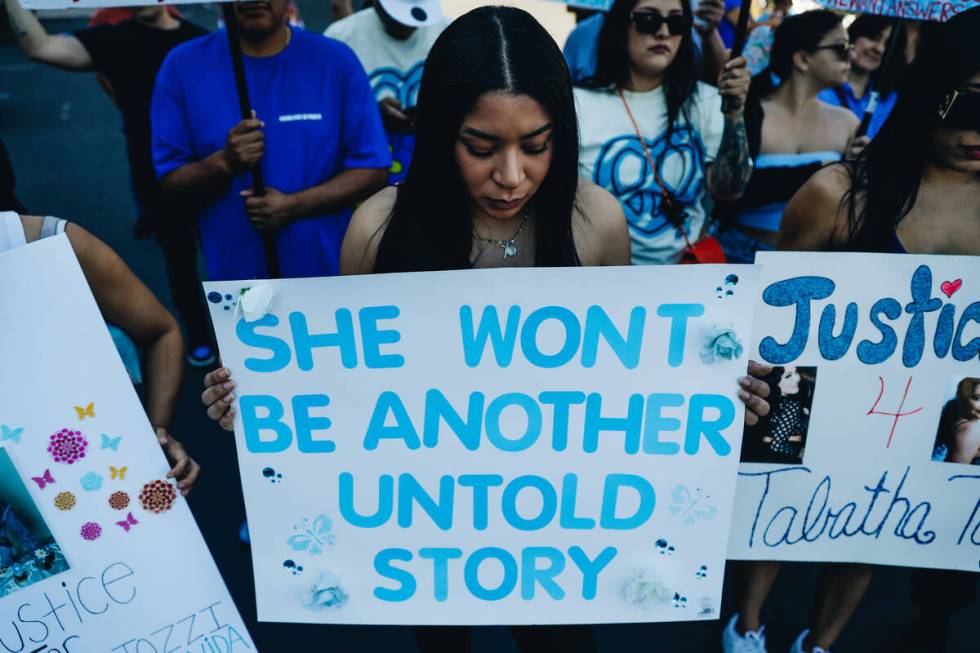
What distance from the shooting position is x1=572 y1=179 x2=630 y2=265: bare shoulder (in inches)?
62.3

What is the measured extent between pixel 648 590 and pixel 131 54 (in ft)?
10.2

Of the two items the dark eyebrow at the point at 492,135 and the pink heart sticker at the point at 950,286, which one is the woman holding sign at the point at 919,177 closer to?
A: the pink heart sticker at the point at 950,286

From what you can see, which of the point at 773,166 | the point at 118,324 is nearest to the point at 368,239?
the point at 118,324

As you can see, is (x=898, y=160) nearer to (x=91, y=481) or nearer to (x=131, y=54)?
(x=91, y=481)

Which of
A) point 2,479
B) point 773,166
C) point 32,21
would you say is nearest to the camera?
point 2,479

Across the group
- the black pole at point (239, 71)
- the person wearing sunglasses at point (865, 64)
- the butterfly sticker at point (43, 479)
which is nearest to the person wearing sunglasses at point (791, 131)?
the person wearing sunglasses at point (865, 64)

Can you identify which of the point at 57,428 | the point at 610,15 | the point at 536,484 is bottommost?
the point at 536,484

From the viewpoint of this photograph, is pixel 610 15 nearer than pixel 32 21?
Yes

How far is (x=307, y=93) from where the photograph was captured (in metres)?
2.24

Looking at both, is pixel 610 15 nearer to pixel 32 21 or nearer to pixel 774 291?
pixel 774 291

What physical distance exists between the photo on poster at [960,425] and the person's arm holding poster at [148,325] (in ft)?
4.93

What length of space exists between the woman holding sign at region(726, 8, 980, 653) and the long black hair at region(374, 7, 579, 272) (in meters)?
0.60

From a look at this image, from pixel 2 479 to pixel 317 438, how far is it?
53 cm

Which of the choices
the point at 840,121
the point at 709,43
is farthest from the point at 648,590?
the point at 709,43
